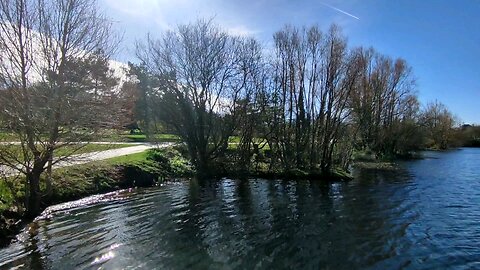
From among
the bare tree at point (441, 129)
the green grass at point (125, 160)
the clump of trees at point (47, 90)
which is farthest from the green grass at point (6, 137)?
the bare tree at point (441, 129)

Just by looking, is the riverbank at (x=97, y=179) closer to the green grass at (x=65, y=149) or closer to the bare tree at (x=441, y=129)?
the green grass at (x=65, y=149)

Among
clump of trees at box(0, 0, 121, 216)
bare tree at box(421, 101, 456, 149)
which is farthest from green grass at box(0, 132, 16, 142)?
bare tree at box(421, 101, 456, 149)

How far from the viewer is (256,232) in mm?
10727

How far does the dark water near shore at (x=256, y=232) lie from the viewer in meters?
8.30

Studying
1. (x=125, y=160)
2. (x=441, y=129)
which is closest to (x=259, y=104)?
(x=125, y=160)

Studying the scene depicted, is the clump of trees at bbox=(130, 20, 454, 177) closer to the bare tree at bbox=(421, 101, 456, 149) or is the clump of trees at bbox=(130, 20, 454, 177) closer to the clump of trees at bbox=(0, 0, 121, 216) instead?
the clump of trees at bbox=(0, 0, 121, 216)

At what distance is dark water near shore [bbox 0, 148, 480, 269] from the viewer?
830 cm

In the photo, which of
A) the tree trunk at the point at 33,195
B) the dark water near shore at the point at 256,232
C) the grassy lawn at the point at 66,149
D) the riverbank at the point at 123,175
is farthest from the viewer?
the tree trunk at the point at 33,195

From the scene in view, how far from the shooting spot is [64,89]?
11.8m

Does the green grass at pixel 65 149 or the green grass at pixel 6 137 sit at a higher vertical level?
the green grass at pixel 6 137

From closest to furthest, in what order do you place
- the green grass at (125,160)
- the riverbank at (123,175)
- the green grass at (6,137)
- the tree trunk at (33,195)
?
the green grass at (6,137) < the riverbank at (123,175) < the tree trunk at (33,195) < the green grass at (125,160)

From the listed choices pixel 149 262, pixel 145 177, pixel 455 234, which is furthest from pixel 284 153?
pixel 149 262

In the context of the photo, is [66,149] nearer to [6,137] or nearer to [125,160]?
[6,137]

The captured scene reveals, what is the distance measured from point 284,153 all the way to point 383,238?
625 inches
